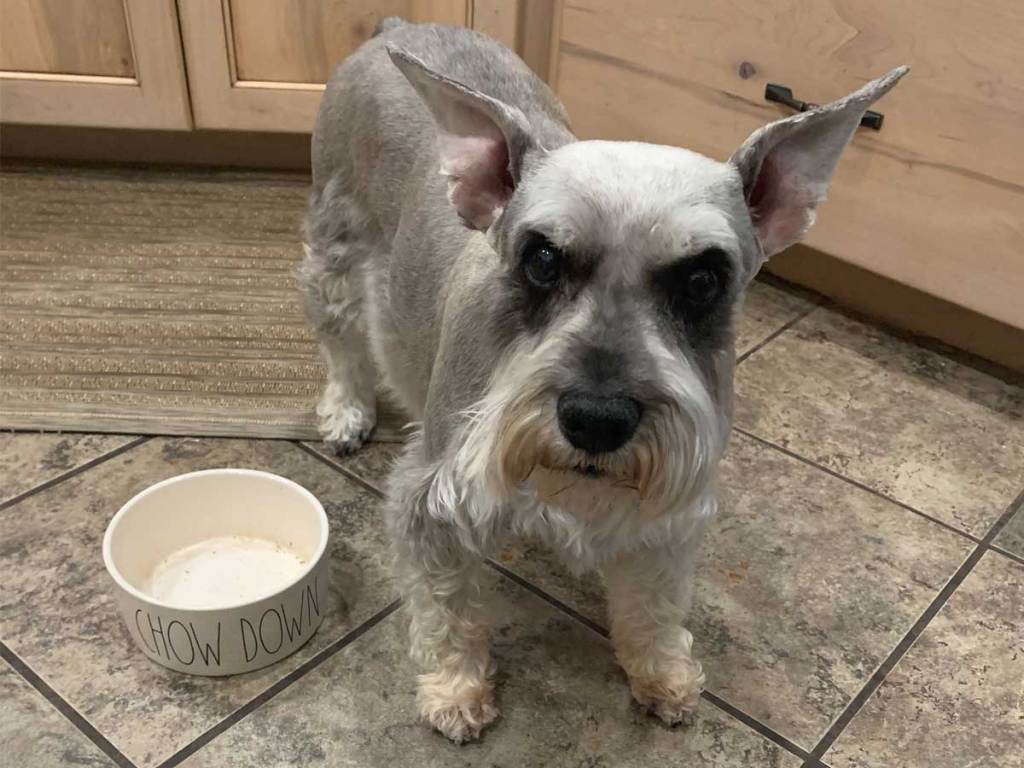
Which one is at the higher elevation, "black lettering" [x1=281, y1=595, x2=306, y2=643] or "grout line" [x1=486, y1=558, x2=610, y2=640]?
"black lettering" [x1=281, y1=595, x2=306, y2=643]

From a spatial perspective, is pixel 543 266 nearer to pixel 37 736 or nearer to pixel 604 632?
pixel 604 632

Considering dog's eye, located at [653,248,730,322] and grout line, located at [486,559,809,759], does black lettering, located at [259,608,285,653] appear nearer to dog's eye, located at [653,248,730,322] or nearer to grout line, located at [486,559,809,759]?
grout line, located at [486,559,809,759]

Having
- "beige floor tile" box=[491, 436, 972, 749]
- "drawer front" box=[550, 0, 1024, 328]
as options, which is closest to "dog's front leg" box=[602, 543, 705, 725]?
"beige floor tile" box=[491, 436, 972, 749]

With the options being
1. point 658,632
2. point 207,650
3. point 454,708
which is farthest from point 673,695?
point 207,650

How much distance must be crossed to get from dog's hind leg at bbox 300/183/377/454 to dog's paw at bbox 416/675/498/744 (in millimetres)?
648

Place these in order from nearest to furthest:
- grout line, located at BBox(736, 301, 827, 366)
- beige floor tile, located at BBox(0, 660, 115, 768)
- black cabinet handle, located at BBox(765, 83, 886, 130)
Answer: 1. beige floor tile, located at BBox(0, 660, 115, 768)
2. black cabinet handle, located at BBox(765, 83, 886, 130)
3. grout line, located at BBox(736, 301, 827, 366)

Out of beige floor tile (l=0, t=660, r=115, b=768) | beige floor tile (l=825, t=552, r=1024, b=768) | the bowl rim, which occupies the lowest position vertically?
beige floor tile (l=825, t=552, r=1024, b=768)

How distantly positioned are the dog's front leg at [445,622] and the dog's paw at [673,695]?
0.23 m

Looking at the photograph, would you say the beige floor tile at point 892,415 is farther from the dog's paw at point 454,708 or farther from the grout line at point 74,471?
the grout line at point 74,471

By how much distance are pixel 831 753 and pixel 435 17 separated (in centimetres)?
201

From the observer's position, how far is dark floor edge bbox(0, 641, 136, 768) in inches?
54.4

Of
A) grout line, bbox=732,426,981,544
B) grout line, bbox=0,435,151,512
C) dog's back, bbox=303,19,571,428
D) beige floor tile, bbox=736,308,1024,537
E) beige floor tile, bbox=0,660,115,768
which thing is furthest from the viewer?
beige floor tile, bbox=736,308,1024,537

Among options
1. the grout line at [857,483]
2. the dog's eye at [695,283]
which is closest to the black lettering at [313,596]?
the dog's eye at [695,283]

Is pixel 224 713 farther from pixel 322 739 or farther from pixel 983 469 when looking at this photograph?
pixel 983 469
